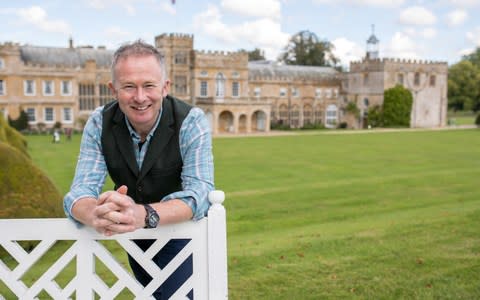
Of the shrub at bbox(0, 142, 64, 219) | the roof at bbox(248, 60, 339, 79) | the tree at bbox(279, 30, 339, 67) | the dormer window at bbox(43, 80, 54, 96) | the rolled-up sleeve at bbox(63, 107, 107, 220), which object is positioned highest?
the tree at bbox(279, 30, 339, 67)

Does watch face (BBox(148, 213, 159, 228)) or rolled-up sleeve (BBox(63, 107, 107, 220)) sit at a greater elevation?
rolled-up sleeve (BBox(63, 107, 107, 220))

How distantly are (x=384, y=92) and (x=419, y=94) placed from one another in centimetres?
530

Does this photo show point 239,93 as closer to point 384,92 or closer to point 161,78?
point 384,92

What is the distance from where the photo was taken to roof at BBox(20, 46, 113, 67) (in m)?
43.1

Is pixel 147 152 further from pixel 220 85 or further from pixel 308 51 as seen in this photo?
pixel 308 51

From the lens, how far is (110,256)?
92.1 inches

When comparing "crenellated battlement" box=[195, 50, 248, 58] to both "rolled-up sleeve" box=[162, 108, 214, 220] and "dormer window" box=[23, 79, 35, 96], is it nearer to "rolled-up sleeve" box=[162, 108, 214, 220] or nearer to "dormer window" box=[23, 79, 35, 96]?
"dormer window" box=[23, 79, 35, 96]

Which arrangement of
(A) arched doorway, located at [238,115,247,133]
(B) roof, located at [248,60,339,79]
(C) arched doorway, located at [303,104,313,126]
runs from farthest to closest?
1. (C) arched doorway, located at [303,104,313,126]
2. (B) roof, located at [248,60,339,79]
3. (A) arched doorway, located at [238,115,247,133]

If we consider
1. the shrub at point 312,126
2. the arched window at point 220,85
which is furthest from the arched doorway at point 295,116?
the arched window at point 220,85

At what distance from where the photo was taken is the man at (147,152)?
231cm

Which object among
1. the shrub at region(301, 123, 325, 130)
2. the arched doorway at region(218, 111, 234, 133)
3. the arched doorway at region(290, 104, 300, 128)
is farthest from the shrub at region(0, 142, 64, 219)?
the arched doorway at region(290, 104, 300, 128)

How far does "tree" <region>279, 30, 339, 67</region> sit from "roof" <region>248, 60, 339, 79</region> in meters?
15.3

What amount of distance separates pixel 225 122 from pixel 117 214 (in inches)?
1753

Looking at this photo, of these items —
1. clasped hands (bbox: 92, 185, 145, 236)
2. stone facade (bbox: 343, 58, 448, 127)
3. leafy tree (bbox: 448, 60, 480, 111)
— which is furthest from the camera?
leafy tree (bbox: 448, 60, 480, 111)
